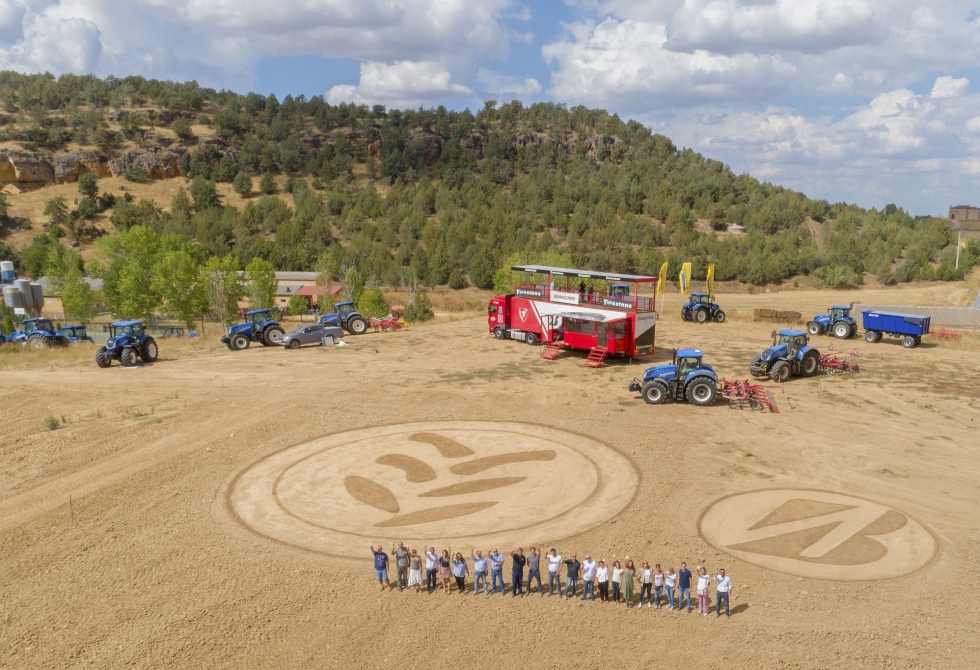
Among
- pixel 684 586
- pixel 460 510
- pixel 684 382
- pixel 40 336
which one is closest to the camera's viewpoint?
pixel 684 586

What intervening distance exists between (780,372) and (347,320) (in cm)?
2771

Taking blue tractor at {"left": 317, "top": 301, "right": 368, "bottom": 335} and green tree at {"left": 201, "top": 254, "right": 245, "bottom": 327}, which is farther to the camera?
green tree at {"left": 201, "top": 254, "right": 245, "bottom": 327}

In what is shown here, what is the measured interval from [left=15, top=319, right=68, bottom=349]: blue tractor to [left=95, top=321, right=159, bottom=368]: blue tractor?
9.61m

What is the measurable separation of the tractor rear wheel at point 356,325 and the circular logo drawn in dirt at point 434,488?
20506mm

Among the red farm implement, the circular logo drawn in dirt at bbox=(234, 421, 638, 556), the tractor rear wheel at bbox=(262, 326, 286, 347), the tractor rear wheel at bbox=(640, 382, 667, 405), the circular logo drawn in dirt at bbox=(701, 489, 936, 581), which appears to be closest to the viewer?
the circular logo drawn in dirt at bbox=(701, 489, 936, 581)

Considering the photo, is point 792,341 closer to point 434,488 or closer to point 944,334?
point 944,334

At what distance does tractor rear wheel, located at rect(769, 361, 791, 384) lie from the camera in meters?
29.0

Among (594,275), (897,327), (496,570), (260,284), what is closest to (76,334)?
(260,284)

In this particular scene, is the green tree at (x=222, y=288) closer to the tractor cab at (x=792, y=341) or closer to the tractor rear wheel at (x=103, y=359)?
the tractor rear wheel at (x=103, y=359)

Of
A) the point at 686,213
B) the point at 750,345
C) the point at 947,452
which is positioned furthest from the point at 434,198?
the point at 947,452

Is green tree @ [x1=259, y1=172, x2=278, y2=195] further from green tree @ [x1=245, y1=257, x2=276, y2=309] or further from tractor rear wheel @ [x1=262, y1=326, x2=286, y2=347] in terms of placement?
tractor rear wheel @ [x1=262, y1=326, x2=286, y2=347]

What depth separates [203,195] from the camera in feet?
348

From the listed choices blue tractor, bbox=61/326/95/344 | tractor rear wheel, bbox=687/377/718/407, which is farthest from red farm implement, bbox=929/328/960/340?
blue tractor, bbox=61/326/95/344

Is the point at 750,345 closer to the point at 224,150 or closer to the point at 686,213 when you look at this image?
the point at 686,213
